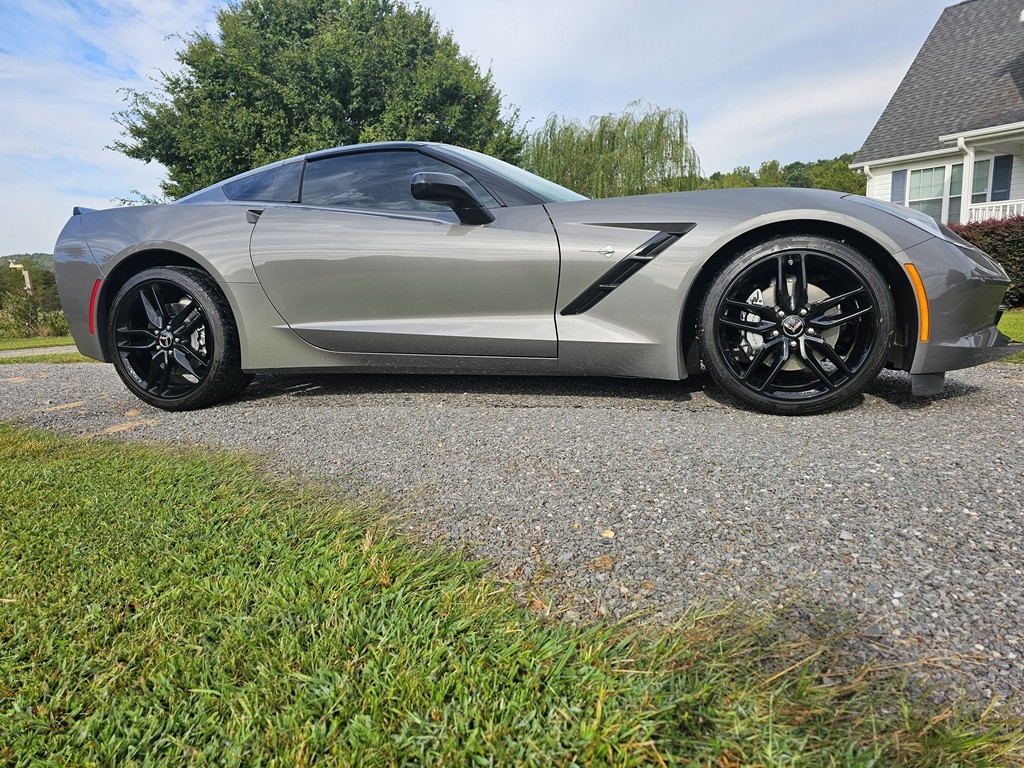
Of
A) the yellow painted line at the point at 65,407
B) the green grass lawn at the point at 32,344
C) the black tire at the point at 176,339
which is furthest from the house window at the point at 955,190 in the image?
the green grass lawn at the point at 32,344

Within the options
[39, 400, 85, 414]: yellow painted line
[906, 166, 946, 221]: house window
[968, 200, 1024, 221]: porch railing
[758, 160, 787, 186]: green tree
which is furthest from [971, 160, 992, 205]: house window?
[758, 160, 787, 186]: green tree

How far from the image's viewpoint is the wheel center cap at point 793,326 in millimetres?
2543

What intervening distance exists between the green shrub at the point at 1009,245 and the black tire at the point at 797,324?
850 centimetres

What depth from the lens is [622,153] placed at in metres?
24.3

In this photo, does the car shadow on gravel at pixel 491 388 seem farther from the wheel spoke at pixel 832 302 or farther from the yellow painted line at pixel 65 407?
the yellow painted line at pixel 65 407

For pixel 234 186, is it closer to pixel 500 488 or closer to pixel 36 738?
pixel 500 488

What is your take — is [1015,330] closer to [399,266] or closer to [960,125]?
[399,266]

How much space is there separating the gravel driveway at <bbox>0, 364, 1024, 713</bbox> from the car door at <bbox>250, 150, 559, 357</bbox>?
1.24ft

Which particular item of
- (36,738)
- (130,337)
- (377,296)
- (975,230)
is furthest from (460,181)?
(975,230)

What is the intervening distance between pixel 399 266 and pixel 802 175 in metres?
73.7

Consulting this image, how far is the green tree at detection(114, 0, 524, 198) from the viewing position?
1872cm

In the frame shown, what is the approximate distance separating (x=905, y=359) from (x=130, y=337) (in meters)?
3.88

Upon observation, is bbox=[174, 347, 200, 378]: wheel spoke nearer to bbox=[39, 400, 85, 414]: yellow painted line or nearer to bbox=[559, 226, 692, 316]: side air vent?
bbox=[39, 400, 85, 414]: yellow painted line

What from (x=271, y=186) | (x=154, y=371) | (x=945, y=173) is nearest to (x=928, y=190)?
(x=945, y=173)
